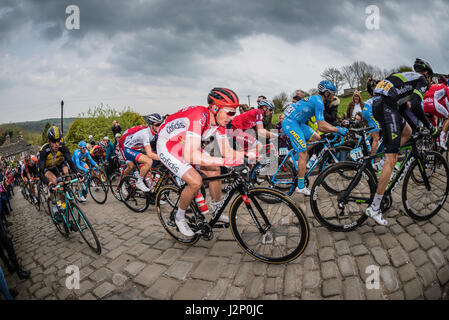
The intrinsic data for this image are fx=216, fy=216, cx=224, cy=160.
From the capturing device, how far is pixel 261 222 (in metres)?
2.95

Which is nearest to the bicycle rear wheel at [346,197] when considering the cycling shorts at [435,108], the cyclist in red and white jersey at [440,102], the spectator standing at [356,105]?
the cyclist in red and white jersey at [440,102]

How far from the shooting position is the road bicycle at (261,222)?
8.76ft

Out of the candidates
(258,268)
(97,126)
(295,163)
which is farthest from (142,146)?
(97,126)

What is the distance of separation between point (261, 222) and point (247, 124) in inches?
145

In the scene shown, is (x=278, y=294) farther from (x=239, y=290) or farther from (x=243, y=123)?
(x=243, y=123)

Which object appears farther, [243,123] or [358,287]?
[243,123]

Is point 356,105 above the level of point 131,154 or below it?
above

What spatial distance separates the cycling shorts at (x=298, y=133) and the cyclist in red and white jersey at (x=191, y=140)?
1.86m

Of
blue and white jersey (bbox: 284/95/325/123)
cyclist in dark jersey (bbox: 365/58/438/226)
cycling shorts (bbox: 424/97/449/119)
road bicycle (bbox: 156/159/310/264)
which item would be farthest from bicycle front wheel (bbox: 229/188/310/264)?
cycling shorts (bbox: 424/97/449/119)

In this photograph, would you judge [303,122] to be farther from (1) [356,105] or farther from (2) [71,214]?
(2) [71,214]

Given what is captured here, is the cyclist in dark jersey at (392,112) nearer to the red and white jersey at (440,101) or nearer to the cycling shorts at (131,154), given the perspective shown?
the red and white jersey at (440,101)
